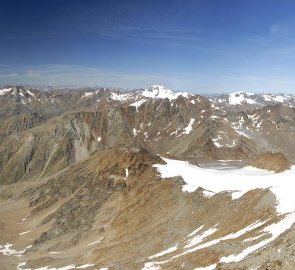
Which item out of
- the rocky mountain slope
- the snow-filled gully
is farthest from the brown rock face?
the snow-filled gully

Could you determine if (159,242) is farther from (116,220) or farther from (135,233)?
(116,220)

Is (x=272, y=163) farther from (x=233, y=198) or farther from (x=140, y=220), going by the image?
(x=233, y=198)

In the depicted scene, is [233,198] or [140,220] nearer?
[233,198]

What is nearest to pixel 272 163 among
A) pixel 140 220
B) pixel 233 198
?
pixel 140 220

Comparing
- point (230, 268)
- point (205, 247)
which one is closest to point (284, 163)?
point (205, 247)

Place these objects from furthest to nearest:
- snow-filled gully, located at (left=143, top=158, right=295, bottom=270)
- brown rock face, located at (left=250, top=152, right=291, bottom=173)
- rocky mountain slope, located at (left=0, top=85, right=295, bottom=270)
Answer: brown rock face, located at (left=250, top=152, right=291, bottom=173) < rocky mountain slope, located at (left=0, top=85, right=295, bottom=270) < snow-filled gully, located at (left=143, top=158, right=295, bottom=270)

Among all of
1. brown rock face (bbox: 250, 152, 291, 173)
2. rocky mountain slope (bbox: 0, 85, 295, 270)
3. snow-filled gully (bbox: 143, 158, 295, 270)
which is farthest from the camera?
brown rock face (bbox: 250, 152, 291, 173)

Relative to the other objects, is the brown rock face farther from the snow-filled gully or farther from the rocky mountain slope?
the snow-filled gully

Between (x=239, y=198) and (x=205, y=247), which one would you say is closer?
(x=205, y=247)
